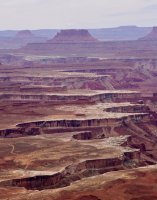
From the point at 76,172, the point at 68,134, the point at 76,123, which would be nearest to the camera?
the point at 76,172

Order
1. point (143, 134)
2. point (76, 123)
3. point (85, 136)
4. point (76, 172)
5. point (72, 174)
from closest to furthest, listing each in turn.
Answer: point (72, 174), point (76, 172), point (85, 136), point (76, 123), point (143, 134)

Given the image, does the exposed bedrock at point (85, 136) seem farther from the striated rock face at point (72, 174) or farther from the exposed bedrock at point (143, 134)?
the striated rock face at point (72, 174)

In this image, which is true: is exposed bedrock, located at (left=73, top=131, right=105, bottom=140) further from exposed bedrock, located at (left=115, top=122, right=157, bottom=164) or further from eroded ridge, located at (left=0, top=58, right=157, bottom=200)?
exposed bedrock, located at (left=115, top=122, right=157, bottom=164)

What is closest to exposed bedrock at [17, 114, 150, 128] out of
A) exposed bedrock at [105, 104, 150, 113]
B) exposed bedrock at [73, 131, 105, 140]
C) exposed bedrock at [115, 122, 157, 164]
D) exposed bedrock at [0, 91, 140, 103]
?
exposed bedrock at [115, 122, 157, 164]

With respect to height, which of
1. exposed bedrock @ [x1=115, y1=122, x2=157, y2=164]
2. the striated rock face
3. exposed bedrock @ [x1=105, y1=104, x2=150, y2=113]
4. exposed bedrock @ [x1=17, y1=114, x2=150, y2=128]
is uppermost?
exposed bedrock @ [x1=105, y1=104, x2=150, y2=113]

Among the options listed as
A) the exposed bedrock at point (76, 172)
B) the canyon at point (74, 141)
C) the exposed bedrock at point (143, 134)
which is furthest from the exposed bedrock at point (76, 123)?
the exposed bedrock at point (76, 172)

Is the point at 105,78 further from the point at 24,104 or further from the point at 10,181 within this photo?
the point at 10,181

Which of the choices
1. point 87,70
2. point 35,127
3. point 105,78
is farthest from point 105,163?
point 87,70

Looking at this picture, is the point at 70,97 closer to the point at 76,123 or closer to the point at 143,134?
the point at 76,123

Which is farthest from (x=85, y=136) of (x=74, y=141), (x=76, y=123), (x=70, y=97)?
(x=70, y=97)
